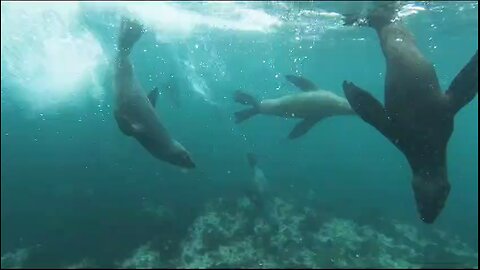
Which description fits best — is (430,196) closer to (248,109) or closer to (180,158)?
(180,158)

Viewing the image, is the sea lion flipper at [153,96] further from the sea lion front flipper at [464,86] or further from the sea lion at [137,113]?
the sea lion front flipper at [464,86]

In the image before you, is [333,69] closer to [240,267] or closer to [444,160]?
[240,267]

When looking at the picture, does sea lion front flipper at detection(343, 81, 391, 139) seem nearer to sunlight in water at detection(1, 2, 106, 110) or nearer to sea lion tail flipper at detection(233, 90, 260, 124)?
sea lion tail flipper at detection(233, 90, 260, 124)

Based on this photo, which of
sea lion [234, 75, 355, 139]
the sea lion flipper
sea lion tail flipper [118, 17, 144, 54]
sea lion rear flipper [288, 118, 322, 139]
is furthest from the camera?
sea lion rear flipper [288, 118, 322, 139]

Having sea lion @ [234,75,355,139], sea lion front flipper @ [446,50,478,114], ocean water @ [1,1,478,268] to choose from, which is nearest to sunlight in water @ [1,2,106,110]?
ocean water @ [1,1,478,268]

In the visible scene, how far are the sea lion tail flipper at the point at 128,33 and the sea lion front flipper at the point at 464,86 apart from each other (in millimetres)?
5048

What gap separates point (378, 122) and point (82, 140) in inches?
952

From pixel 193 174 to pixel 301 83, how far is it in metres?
14.3

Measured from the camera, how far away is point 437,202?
445 centimetres

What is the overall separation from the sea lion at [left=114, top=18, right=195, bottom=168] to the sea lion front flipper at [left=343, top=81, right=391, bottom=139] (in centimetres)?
259

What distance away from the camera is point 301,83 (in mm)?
9984

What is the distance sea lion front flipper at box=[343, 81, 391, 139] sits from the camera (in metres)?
4.65

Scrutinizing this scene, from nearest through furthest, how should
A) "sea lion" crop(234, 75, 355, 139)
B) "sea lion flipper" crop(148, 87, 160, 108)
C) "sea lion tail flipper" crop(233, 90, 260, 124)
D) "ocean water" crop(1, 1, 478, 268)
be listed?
"sea lion flipper" crop(148, 87, 160, 108), "sea lion" crop(234, 75, 355, 139), "sea lion tail flipper" crop(233, 90, 260, 124), "ocean water" crop(1, 1, 478, 268)

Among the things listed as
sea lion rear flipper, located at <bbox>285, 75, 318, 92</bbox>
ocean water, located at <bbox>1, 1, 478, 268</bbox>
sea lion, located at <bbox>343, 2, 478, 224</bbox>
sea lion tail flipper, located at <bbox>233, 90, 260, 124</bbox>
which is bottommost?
ocean water, located at <bbox>1, 1, 478, 268</bbox>
